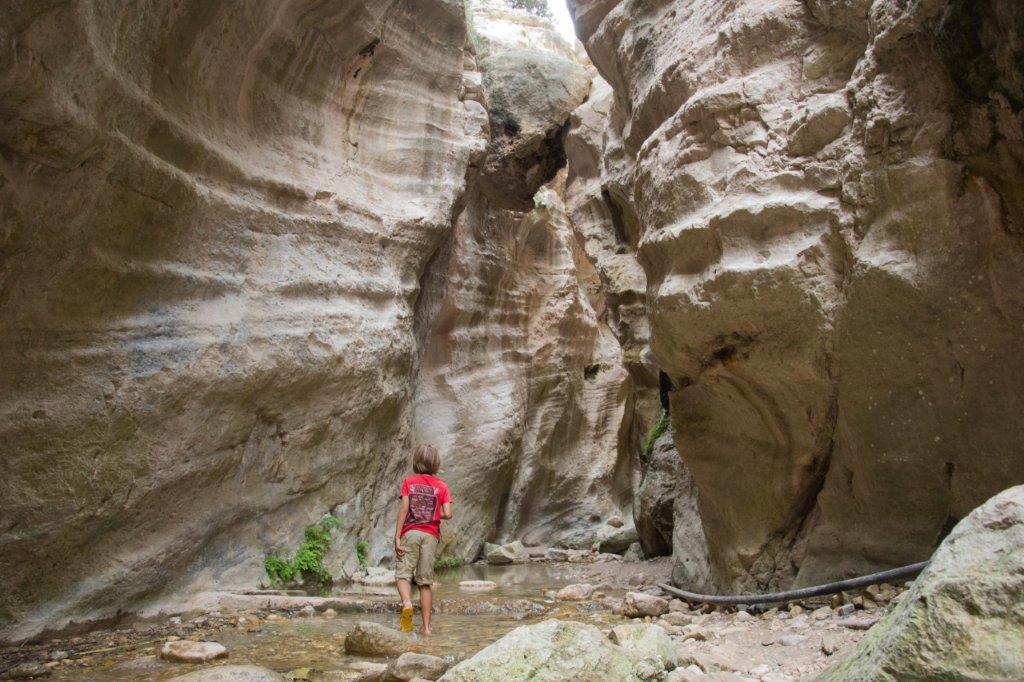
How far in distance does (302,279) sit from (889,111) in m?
5.31

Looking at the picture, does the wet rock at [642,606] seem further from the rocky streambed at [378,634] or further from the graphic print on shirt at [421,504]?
the graphic print on shirt at [421,504]

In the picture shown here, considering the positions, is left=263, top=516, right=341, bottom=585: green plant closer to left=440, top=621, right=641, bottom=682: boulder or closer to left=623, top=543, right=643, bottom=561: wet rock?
left=440, top=621, right=641, bottom=682: boulder

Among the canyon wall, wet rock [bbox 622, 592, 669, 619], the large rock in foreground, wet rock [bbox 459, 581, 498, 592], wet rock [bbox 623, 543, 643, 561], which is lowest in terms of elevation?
wet rock [bbox 623, 543, 643, 561]

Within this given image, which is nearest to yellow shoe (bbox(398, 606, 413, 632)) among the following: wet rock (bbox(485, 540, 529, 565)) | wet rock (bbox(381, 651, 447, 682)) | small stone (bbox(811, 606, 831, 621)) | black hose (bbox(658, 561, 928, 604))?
wet rock (bbox(381, 651, 447, 682))

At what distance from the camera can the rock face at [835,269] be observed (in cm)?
391

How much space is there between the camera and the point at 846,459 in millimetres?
5035

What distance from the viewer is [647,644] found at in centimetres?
340

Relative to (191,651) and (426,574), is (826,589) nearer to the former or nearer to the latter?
(426,574)

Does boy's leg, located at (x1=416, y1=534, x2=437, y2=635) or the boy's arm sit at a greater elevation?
the boy's arm

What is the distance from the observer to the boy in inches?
195

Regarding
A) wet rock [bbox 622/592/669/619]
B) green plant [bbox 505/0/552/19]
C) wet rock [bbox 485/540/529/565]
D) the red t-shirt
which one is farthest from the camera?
green plant [bbox 505/0/552/19]

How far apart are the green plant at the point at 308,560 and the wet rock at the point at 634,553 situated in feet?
16.3

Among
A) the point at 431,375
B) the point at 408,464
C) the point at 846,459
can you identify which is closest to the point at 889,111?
the point at 846,459

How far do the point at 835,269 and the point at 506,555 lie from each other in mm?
7779
